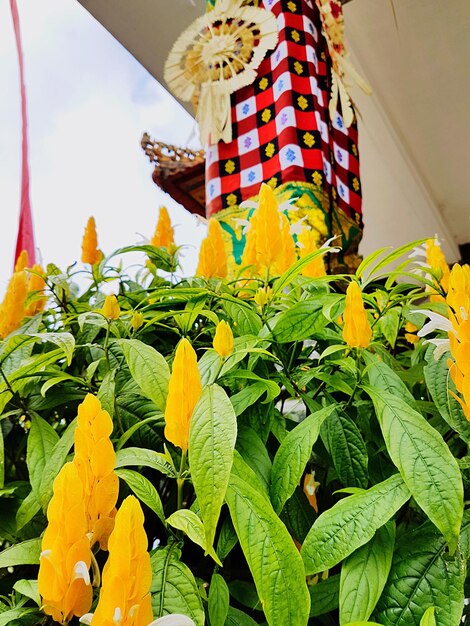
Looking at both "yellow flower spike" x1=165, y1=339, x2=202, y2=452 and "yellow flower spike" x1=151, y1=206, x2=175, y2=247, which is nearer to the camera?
"yellow flower spike" x1=165, y1=339, x2=202, y2=452

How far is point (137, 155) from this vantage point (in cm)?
230

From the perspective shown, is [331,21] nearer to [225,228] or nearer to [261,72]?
[261,72]

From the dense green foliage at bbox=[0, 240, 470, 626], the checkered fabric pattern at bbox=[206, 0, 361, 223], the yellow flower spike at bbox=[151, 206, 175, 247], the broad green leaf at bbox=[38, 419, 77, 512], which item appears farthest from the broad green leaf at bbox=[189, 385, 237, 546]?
the checkered fabric pattern at bbox=[206, 0, 361, 223]

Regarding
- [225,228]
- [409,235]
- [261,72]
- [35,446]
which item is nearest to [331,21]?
[261,72]

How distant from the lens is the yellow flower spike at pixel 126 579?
0.76ft

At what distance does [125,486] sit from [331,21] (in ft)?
4.69

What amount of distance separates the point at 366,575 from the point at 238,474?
81 millimetres

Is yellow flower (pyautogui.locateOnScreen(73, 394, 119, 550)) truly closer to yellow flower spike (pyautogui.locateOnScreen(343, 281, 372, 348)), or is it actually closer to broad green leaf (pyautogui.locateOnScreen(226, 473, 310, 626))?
broad green leaf (pyautogui.locateOnScreen(226, 473, 310, 626))

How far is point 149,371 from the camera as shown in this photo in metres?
0.35

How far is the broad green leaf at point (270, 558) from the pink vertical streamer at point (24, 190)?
3.64 ft

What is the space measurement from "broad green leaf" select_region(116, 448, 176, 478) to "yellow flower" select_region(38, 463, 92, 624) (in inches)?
2.1

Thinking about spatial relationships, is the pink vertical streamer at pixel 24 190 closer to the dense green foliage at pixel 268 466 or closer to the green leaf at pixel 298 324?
the dense green foliage at pixel 268 466

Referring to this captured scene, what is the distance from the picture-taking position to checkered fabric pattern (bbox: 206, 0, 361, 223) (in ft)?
4.25

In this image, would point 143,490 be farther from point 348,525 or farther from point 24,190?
point 24,190
